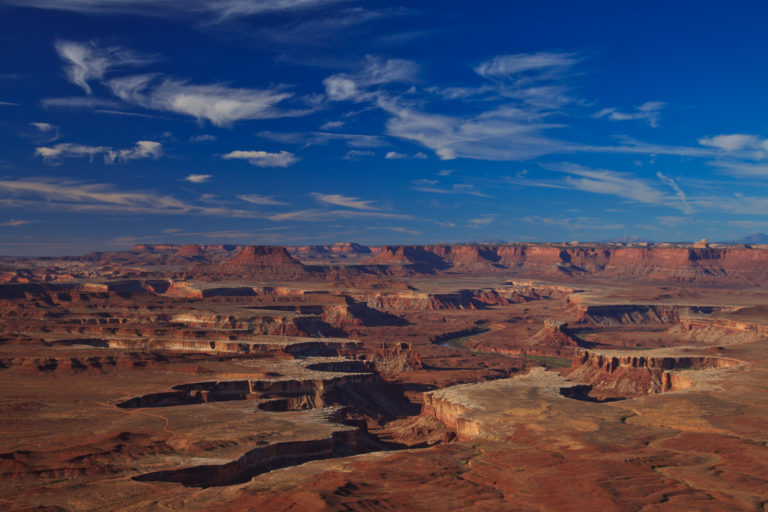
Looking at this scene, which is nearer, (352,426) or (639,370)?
(352,426)

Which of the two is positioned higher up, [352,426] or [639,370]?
[639,370]

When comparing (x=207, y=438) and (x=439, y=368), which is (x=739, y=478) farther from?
(x=439, y=368)

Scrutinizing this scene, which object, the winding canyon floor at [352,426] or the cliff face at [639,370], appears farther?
the cliff face at [639,370]

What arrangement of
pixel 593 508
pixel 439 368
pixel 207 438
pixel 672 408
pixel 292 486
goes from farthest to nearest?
pixel 439 368, pixel 672 408, pixel 207 438, pixel 292 486, pixel 593 508

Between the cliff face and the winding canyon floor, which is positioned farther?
the cliff face

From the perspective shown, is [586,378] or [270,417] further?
[586,378]

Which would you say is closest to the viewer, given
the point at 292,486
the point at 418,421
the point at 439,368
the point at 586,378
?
the point at 292,486

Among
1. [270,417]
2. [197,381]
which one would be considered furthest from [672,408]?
[197,381]
